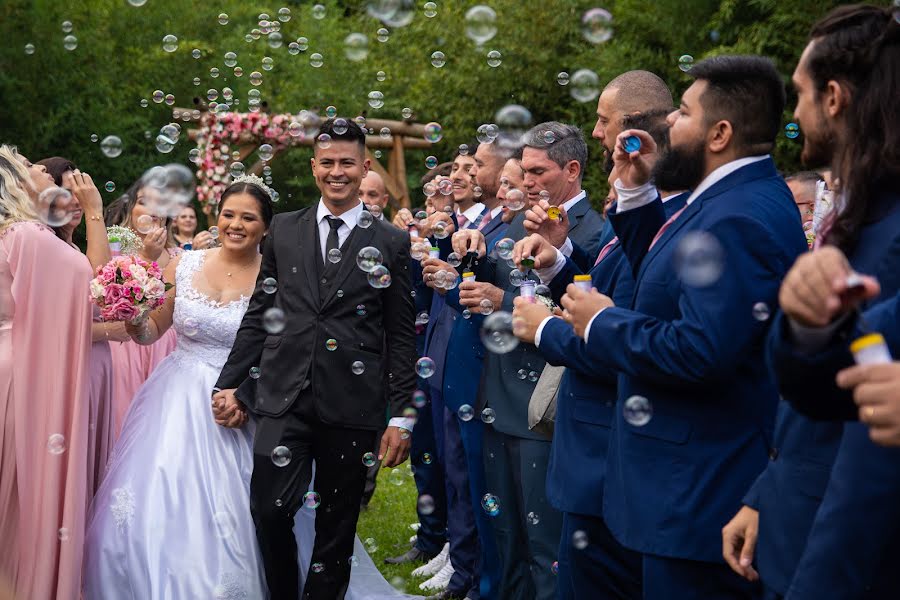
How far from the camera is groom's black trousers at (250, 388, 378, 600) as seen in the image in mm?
4734

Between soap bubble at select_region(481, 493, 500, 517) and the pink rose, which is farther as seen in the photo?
the pink rose

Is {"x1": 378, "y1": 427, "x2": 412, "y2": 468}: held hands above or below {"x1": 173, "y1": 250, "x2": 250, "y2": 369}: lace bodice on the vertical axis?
below

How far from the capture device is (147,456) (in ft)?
16.8

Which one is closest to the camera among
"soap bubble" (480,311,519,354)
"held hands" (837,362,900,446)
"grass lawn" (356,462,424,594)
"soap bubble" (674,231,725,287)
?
"held hands" (837,362,900,446)

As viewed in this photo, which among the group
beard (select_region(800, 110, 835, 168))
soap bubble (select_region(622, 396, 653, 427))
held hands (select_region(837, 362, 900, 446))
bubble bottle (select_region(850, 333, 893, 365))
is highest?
beard (select_region(800, 110, 835, 168))

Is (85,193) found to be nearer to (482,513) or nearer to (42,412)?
(42,412)

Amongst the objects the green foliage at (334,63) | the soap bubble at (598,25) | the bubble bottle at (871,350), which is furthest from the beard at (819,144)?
the green foliage at (334,63)

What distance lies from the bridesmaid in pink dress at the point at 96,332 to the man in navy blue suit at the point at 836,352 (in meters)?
Answer: 3.85

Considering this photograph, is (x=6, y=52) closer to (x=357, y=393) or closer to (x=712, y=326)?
(x=357, y=393)

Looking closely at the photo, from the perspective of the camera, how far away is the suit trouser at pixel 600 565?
11.2 feet

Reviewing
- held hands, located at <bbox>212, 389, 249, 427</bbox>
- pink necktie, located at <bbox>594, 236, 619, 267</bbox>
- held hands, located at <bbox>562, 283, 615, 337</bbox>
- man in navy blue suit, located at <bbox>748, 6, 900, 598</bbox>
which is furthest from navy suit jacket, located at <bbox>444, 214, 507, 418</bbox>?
man in navy blue suit, located at <bbox>748, 6, 900, 598</bbox>

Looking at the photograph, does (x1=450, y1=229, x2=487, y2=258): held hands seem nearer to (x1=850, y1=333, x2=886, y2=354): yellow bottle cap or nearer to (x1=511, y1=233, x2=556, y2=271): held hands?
(x1=511, y1=233, x2=556, y2=271): held hands

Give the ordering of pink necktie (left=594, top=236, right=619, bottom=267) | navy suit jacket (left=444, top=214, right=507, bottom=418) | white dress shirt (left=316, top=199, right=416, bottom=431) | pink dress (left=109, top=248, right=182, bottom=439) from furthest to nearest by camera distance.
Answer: pink dress (left=109, top=248, right=182, bottom=439) → navy suit jacket (left=444, top=214, right=507, bottom=418) → white dress shirt (left=316, top=199, right=416, bottom=431) → pink necktie (left=594, top=236, right=619, bottom=267)

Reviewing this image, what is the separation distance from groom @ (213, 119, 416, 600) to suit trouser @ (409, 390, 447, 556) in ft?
6.58
